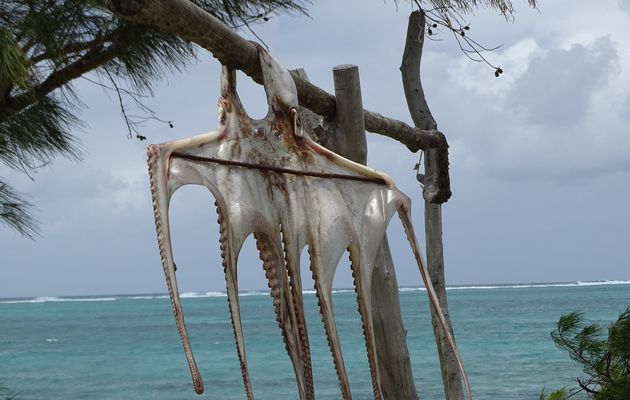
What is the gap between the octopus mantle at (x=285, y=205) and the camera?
1115 mm

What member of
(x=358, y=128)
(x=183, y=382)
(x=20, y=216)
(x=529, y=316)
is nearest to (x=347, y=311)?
(x=529, y=316)

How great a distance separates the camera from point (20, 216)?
13.8ft

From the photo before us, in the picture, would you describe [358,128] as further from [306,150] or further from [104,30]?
[104,30]

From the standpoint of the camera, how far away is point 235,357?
54.2ft

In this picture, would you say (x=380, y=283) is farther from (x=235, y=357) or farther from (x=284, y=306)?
(x=235, y=357)

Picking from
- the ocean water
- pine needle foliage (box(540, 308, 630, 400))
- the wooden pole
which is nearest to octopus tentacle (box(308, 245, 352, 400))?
the wooden pole

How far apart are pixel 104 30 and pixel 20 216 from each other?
132 cm

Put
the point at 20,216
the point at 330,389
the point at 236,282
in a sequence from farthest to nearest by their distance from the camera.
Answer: the point at 330,389 → the point at 20,216 → the point at 236,282

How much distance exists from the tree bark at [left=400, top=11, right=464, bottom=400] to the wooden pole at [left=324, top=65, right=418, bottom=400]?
79cm

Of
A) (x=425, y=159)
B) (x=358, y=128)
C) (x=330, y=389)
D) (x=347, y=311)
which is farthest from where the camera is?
(x=347, y=311)

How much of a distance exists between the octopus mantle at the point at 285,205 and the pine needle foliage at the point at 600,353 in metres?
1.67

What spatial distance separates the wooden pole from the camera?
189 cm

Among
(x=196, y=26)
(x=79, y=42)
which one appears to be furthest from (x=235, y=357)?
(x=196, y=26)

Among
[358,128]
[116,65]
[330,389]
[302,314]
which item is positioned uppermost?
[116,65]
